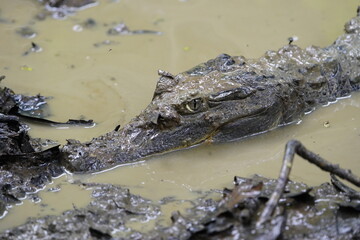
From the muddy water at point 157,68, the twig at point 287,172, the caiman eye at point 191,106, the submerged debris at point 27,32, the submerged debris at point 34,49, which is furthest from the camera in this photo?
the submerged debris at point 27,32

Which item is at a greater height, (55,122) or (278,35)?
(278,35)

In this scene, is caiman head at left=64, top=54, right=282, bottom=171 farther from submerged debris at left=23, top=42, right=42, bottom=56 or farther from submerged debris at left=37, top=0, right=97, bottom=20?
submerged debris at left=37, top=0, right=97, bottom=20

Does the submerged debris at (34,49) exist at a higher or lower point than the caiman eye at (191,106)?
lower

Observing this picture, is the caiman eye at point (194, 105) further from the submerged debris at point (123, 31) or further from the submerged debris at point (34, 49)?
the submerged debris at point (34, 49)

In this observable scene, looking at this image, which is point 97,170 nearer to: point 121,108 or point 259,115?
point 121,108

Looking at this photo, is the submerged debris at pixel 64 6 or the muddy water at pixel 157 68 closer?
the muddy water at pixel 157 68

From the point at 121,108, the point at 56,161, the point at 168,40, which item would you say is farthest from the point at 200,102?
the point at 168,40

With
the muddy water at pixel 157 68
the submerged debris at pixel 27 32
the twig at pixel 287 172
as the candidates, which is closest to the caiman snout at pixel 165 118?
the muddy water at pixel 157 68

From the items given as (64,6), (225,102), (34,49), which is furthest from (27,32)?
(225,102)
